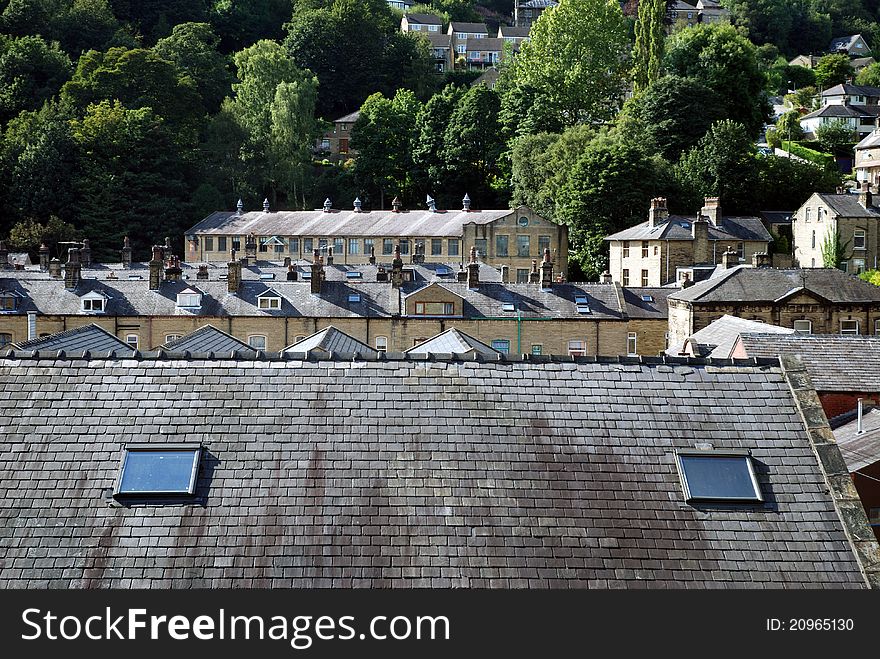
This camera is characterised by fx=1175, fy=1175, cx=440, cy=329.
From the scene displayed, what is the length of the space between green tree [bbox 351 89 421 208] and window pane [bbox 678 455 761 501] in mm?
85735

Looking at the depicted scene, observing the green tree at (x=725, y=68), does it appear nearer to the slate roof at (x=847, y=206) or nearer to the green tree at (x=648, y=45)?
the green tree at (x=648, y=45)

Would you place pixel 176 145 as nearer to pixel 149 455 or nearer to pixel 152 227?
pixel 152 227

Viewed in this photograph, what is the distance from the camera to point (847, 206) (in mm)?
69188

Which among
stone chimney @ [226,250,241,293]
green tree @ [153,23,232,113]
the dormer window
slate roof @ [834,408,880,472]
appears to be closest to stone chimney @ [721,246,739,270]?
stone chimney @ [226,250,241,293]

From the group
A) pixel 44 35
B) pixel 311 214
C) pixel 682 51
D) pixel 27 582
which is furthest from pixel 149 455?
pixel 44 35

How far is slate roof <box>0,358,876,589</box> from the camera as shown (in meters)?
10.6

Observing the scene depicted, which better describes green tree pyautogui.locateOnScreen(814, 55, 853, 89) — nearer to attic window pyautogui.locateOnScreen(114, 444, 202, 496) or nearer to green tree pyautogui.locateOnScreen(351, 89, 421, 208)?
green tree pyautogui.locateOnScreen(351, 89, 421, 208)

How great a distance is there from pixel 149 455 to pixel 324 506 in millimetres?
1858

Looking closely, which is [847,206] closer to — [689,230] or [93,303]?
[689,230]

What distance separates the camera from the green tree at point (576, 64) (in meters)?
91.6

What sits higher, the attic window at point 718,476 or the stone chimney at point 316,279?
the attic window at point 718,476

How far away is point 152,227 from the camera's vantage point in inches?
3516

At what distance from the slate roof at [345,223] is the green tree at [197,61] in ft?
80.8

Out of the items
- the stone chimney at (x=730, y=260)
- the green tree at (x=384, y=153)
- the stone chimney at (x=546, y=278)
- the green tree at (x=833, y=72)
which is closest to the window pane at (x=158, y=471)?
the stone chimney at (x=546, y=278)
